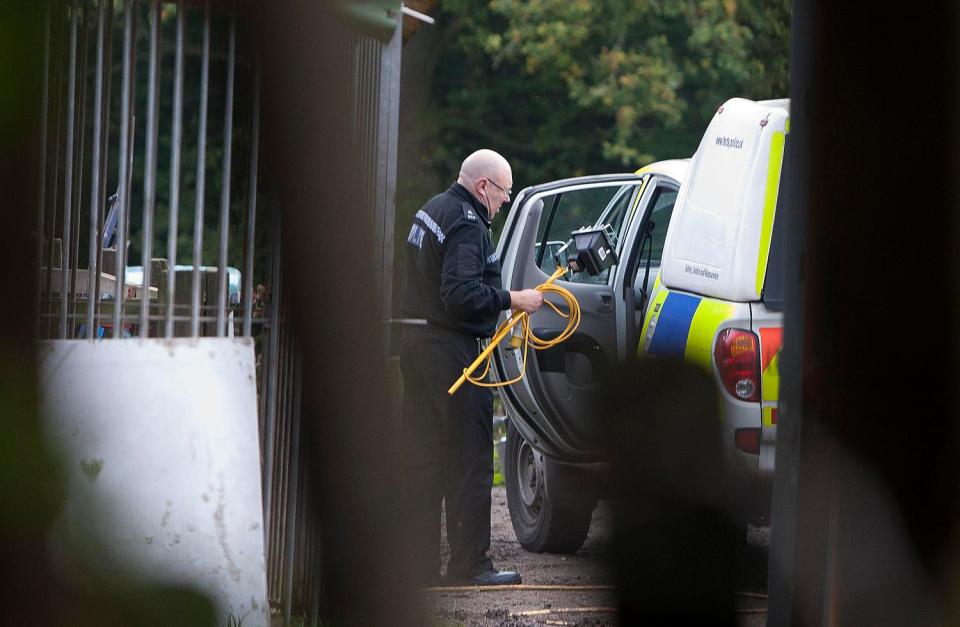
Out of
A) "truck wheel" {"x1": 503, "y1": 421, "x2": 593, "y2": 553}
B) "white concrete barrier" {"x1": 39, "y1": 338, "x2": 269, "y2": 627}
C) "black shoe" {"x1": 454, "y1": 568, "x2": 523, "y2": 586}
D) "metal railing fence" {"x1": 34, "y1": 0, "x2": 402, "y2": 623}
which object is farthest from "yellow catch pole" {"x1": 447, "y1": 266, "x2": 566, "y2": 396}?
"white concrete barrier" {"x1": 39, "y1": 338, "x2": 269, "y2": 627}

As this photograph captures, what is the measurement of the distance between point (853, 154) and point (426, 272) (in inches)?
165

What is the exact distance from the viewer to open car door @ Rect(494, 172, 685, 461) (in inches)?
203

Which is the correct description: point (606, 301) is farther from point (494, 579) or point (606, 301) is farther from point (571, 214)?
point (494, 579)

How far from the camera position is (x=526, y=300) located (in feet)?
15.9

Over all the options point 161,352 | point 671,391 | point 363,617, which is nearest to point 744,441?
point 671,391

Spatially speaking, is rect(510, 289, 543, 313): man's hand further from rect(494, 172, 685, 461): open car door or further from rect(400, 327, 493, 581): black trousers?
rect(494, 172, 685, 461): open car door

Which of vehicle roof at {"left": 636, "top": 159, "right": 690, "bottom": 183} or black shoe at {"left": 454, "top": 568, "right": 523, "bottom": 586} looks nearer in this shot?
black shoe at {"left": 454, "top": 568, "right": 523, "bottom": 586}

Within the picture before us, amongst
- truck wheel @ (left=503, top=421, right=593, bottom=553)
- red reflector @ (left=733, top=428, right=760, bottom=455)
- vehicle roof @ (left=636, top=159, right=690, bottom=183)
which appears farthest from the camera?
truck wheel @ (left=503, top=421, right=593, bottom=553)

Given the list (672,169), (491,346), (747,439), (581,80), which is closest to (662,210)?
(672,169)

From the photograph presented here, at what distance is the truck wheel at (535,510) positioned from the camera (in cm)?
546

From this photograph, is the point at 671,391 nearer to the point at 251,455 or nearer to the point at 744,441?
the point at 744,441

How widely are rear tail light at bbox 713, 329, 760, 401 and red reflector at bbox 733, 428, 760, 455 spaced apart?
0.10 meters

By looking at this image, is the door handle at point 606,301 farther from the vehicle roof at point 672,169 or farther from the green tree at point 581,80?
the green tree at point 581,80

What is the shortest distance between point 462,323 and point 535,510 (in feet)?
4.67
